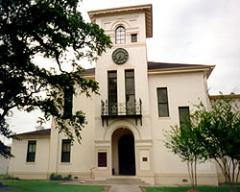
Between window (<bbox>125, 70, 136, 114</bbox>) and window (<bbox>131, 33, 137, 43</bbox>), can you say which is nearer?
window (<bbox>125, 70, 136, 114</bbox>)

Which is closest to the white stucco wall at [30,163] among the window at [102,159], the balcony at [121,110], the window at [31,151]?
the window at [31,151]

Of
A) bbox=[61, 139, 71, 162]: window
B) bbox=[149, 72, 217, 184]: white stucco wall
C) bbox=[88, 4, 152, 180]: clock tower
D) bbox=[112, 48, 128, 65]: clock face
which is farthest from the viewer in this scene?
bbox=[112, 48, 128, 65]: clock face

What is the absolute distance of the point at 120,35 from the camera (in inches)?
887

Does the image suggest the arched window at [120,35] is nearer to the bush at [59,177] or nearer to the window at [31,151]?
the bush at [59,177]

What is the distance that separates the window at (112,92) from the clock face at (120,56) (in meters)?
1.12

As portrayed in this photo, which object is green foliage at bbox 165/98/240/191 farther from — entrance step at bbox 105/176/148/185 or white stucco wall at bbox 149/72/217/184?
white stucco wall at bbox 149/72/217/184

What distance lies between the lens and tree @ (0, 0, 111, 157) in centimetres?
1134

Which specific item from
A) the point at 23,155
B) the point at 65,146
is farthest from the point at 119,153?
the point at 23,155

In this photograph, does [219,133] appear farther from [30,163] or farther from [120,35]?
[30,163]

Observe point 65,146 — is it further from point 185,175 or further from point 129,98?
point 185,175

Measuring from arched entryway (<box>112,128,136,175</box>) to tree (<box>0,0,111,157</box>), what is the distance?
25.0 ft

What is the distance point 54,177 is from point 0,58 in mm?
12639

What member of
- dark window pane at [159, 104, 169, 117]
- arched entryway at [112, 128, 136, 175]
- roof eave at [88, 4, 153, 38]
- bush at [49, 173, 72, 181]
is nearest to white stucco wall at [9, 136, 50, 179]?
bush at [49, 173, 72, 181]

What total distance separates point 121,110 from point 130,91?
2049 mm
